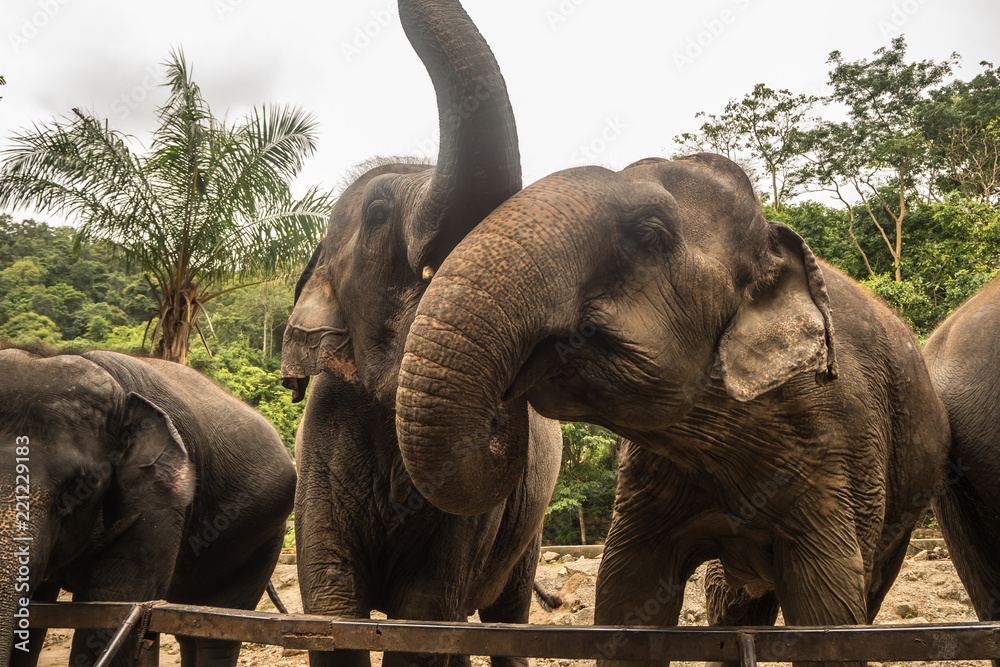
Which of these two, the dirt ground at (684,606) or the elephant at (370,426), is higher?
the elephant at (370,426)

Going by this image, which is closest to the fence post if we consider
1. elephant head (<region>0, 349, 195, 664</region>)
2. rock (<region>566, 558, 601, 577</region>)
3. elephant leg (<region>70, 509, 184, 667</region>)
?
elephant head (<region>0, 349, 195, 664</region>)

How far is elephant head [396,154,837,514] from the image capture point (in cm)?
217

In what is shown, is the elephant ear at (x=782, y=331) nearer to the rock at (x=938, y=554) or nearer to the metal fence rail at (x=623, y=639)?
the metal fence rail at (x=623, y=639)

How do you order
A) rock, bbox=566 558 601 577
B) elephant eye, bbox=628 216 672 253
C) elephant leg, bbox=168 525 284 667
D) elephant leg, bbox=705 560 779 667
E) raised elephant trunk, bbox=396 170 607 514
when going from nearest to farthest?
1. raised elephant trunk, bbox=396 170 607 514
2. elephant eye, bbox=628 216 672 253
3. elephant leg, bbox=705 560 779 667
4. elephant leg, bbox=168 525 284 667
5. rock, bbox=566 558 601 577

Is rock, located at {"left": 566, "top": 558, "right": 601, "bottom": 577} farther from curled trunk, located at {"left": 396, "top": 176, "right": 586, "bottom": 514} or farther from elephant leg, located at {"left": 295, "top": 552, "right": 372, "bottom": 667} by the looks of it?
curled trunk, located at {"left": 396, "top": 176, "right": 586, "bottom": 514}

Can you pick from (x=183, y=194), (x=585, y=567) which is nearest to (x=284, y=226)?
(x=183, y=194)

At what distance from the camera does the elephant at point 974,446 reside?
12.3 ft

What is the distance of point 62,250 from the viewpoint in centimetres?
3725

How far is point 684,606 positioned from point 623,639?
17.5 feet

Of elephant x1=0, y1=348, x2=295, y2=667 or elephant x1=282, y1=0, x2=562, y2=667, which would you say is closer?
elephant x1=282, y1=0, x2=562, y2=667

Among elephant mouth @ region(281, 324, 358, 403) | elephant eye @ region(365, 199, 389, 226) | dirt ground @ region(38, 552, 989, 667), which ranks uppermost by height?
elephant eye @ region(365, 199, 389, 226)


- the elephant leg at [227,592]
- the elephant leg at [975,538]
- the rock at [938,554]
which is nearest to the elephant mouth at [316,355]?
the elephant leg at [227,592]

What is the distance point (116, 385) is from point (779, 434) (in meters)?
3.32

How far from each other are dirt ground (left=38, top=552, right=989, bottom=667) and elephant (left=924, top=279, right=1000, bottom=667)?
321cm
